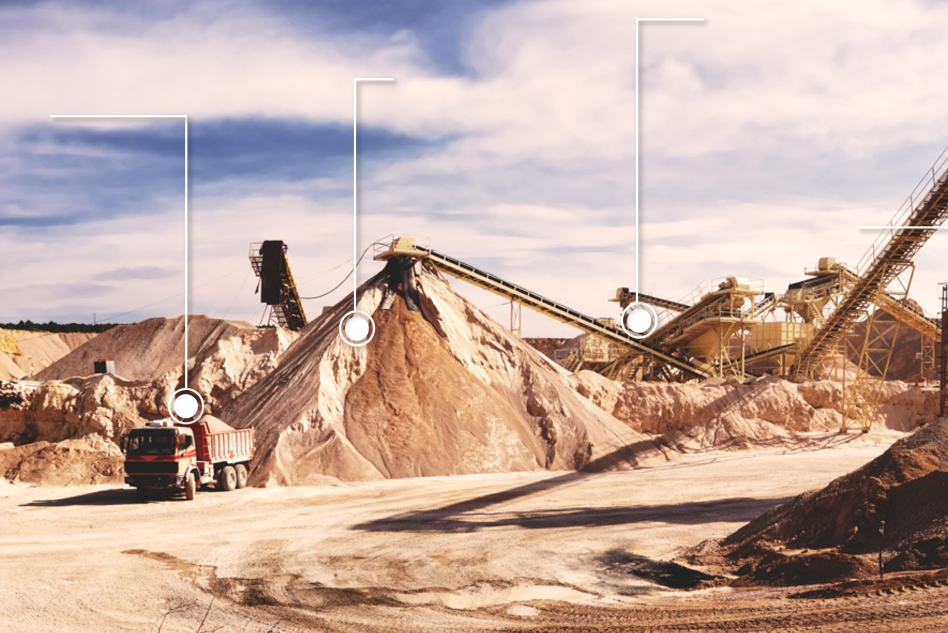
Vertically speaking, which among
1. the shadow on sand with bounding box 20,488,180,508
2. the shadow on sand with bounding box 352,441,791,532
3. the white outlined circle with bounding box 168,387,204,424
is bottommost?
the shadow on sand with bounding box 20,488,180,508

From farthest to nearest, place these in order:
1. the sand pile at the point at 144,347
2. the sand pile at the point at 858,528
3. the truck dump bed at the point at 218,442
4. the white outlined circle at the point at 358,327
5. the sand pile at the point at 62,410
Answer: the sand pile at the point at 144,347
the sand pile at the point at 62,410
the white outlined circle at the point at 358,327
the truck dump bed at the point at 218,442
the sand pile at the point at 858,528

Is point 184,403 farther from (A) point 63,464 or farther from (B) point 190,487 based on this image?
(B) point 190,487

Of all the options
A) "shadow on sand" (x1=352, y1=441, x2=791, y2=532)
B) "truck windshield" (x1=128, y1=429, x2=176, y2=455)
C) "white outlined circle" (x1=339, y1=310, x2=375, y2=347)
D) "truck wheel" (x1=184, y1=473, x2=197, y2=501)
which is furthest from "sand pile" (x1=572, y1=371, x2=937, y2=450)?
"truck windshield" (x1=128, y1=429, x2=176, y2=455)

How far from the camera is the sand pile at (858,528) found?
14.6m

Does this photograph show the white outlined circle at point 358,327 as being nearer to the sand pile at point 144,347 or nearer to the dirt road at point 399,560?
the dirt road at point 399,560

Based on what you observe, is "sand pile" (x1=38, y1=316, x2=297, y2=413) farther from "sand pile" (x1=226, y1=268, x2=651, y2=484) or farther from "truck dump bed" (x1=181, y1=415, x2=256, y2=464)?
"truck dump bed" (x1=181, y1=415, x2=256, y2=464)

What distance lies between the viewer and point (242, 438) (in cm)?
2986

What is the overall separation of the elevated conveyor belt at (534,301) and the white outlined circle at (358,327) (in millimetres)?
3400

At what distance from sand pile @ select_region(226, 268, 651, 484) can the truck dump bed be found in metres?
1.12

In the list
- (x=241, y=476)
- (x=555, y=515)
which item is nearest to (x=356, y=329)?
(x=241, y=476)

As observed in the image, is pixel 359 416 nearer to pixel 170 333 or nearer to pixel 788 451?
pixel 788 451

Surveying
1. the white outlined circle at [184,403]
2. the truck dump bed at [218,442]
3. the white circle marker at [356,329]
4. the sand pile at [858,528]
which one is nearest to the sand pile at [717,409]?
the white circle marker at [356,329]

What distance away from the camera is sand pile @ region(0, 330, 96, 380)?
227 feet

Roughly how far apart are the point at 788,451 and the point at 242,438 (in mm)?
23232
